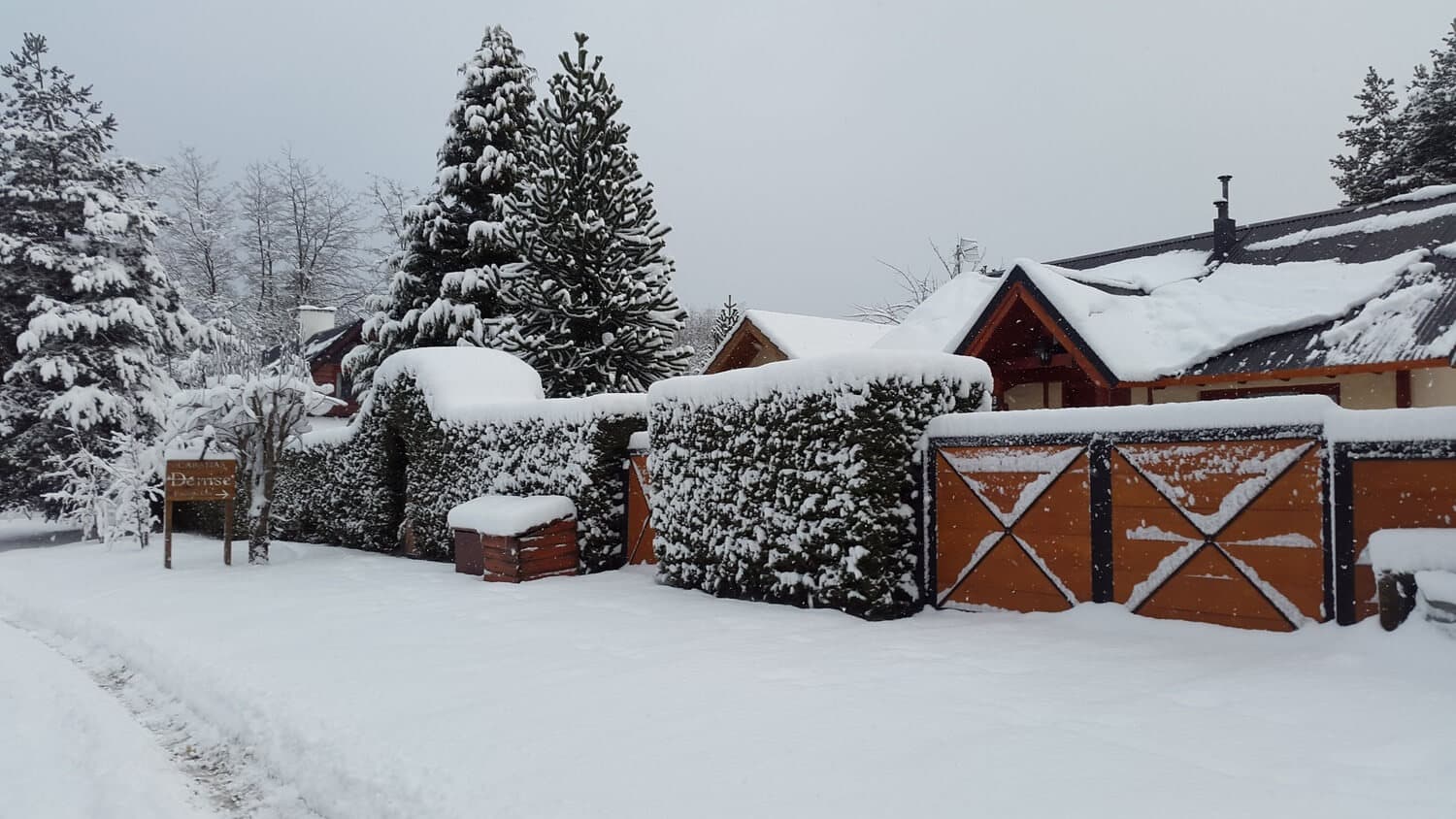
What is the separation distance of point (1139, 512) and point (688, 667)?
339cm

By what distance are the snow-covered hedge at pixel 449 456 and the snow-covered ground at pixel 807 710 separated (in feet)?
9.30

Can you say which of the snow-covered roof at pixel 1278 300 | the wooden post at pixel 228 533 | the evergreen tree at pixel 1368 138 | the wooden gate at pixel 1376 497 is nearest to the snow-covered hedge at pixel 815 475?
the wooden gate at pixel 1376 497

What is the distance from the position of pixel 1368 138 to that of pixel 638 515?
2574 cm

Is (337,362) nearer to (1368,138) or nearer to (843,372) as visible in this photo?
(843,372)

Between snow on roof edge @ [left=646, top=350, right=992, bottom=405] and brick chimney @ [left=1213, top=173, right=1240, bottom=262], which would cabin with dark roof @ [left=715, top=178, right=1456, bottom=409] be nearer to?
brick chimney @ [left=1213, top=173, right=1240, bottom=262]

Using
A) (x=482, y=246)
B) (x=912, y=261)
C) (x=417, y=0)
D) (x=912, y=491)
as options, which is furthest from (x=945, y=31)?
(x=417, y=0)

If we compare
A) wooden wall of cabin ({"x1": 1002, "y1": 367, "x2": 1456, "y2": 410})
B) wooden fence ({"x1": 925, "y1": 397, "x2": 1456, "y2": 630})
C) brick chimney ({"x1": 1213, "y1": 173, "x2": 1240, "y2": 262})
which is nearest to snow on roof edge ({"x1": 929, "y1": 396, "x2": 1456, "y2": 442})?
wooden fence ({"x1": 925, "y1": 397, "x2": 1456, "y2": 630})

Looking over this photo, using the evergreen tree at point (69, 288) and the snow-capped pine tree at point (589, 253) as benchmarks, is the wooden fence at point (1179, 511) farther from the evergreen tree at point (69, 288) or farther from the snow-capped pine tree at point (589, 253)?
the evergreen tree at point (69, 288)

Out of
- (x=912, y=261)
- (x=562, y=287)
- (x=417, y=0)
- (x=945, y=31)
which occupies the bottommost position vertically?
(x=562, y=287)

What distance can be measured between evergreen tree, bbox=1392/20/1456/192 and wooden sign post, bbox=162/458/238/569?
2613 centimetres

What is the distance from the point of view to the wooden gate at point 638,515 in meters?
10.2

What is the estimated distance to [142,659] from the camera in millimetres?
6781

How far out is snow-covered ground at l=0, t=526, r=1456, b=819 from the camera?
3508 mm

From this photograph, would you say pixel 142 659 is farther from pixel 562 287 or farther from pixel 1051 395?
pixel 1051 395
